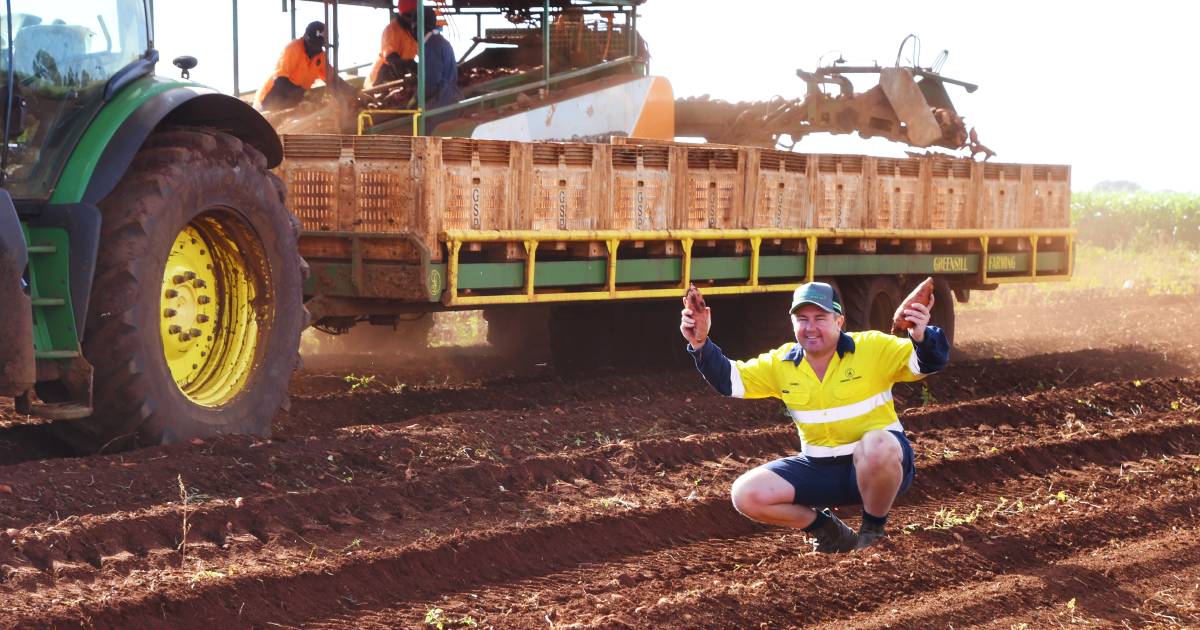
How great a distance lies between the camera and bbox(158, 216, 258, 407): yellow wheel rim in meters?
7.02

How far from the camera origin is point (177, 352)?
7070mm

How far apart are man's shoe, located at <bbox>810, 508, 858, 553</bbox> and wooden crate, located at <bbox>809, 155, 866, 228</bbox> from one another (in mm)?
6021

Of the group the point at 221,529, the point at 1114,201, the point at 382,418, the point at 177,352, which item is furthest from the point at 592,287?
the point at 1114,201

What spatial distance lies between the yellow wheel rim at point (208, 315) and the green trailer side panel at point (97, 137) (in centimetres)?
63

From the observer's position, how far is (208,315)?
725cm

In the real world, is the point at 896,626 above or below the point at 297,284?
below

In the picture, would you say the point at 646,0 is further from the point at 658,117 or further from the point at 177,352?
the point at 177,352

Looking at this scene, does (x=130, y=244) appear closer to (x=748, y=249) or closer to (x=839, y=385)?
(x=839, y=385)

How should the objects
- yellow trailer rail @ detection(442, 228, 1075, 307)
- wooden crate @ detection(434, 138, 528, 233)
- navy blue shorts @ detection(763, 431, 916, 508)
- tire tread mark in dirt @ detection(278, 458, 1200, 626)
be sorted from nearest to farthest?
tire tread mark in dirt @ detection(278, 458, 1200, 626) < navy blue shorts @ detection(763, 431, 916, 508) < wooden crate @ detection(434, 138, 528, 233) < yellow trailer rail @ detection(442, 228, 1075, 307)

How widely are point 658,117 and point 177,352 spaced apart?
615 centimetres

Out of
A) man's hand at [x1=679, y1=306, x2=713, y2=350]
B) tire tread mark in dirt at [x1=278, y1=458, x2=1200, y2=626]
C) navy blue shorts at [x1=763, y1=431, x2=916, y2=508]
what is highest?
man's hand at [x1=679, y1=306, x2=713, y2=350]

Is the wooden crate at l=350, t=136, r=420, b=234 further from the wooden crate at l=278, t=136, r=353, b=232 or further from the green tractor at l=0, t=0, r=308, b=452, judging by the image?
the green tractor at l=0, t=0, r=308, b=452

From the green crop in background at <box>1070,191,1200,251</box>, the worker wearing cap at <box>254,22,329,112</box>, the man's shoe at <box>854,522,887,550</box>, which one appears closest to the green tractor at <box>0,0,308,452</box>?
the worker wearing cap at <box>254,22,329,112</box>

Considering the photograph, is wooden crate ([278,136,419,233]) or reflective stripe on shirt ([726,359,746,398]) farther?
wooden crate ([278,136,419,233])
